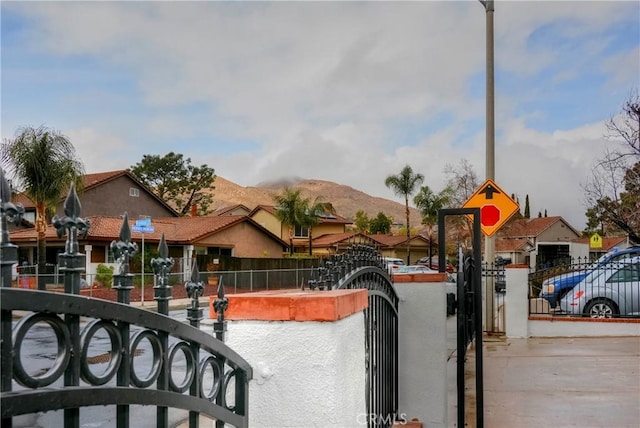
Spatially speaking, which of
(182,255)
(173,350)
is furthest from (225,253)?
(173,350)

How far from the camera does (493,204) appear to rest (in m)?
11.0

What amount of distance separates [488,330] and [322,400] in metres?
12.0

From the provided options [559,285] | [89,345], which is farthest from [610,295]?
[89,345]

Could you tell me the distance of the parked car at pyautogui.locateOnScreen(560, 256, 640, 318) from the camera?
14141mm

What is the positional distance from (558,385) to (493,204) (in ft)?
12.4

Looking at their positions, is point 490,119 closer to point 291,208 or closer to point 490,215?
point 490,215

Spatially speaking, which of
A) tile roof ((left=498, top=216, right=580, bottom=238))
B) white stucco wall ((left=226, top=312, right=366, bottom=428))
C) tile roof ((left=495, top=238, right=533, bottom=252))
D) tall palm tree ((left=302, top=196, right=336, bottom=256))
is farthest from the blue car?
tile roof ((left=495, top=238, right=533, bottom=252))

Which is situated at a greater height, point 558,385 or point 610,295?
point 610,295

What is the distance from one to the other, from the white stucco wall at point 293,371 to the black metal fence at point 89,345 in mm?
241

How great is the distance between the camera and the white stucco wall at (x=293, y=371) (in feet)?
8.16

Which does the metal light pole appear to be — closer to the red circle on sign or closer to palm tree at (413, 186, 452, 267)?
the red circle on sign

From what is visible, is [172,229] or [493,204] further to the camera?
[172,229]

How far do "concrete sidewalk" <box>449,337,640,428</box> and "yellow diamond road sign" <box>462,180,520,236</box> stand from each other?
2.41 meters

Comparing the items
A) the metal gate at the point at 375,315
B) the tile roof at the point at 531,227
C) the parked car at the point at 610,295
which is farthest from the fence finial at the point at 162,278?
the tile roof at the point at 531,227
